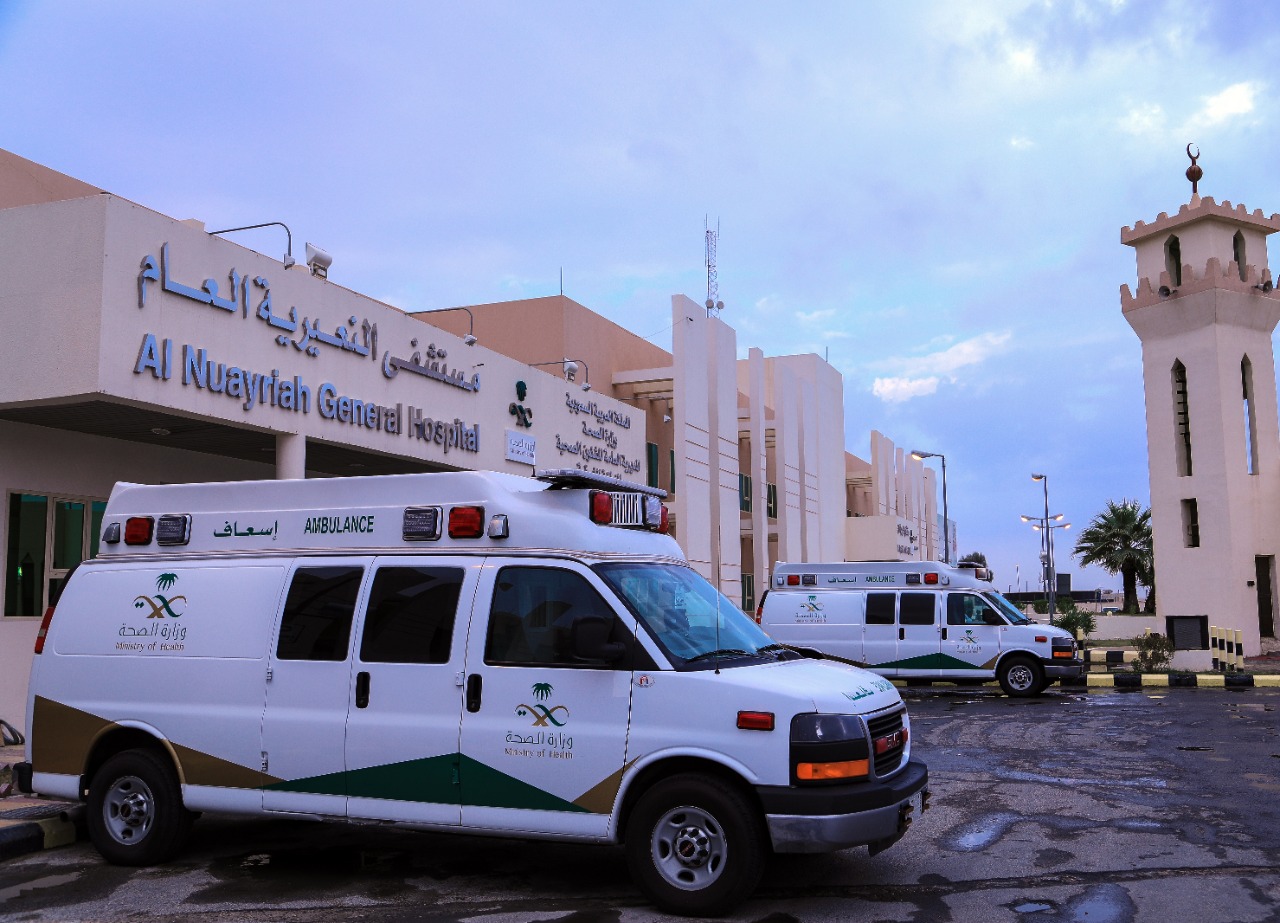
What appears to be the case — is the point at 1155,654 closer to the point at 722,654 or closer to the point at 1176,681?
the point at 1176,681

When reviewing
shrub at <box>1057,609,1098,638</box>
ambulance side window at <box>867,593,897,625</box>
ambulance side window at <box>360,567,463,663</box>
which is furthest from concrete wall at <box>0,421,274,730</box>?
shrub at <box>1057,609,1098,638</box>

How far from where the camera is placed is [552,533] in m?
7.20

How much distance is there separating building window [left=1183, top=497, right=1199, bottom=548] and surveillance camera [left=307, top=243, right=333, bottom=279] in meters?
28.0

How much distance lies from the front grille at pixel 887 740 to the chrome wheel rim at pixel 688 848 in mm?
968

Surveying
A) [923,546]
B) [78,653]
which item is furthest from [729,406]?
[923,546]

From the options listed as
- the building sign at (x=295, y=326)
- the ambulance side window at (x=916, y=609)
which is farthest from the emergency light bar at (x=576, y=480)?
the ambulance side window at (x=916, y=609)

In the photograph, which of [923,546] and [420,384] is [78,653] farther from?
[923,546]

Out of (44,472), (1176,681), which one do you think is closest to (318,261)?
(44,472)

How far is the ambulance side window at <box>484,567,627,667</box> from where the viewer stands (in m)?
6.91

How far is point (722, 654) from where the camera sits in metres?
6.97

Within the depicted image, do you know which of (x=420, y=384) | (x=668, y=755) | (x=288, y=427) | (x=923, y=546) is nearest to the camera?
(x=668, y=755)

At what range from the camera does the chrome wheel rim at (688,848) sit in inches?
249

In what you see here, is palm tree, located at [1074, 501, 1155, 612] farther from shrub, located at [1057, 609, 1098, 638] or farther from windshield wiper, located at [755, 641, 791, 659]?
windshield wiper, located at [755, 641, 791, 659]

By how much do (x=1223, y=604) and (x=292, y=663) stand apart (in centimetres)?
3267
